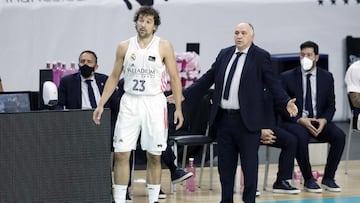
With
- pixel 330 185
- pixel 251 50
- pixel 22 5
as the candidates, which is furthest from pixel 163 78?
pixel 22 5

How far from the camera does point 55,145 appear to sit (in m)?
8.32

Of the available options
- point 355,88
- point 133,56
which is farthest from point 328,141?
point 133,56

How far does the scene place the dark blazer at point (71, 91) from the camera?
9984 millimetres

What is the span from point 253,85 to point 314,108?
2124mm

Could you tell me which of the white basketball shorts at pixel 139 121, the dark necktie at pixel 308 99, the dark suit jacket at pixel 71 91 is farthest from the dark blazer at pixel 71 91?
the dark necktie at pixel 308 99

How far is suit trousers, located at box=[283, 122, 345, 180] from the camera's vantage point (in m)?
10.5

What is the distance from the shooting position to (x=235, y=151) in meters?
9.00

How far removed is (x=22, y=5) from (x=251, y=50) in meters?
5.14

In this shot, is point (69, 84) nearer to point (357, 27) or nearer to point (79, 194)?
point (79, 194)

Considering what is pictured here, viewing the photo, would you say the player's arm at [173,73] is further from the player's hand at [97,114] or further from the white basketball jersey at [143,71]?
the player's hand at [97,114]

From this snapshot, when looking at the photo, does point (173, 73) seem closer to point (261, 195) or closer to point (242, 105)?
point (242, 105)

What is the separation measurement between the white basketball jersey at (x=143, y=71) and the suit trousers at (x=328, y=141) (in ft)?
7.72

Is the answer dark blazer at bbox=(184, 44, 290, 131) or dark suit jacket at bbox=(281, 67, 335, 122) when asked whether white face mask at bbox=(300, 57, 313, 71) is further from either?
dark blazer at bbox=(184, 44, 290, 131)

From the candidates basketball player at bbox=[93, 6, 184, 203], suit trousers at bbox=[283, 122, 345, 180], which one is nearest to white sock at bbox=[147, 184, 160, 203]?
basketball player at bbox=[93, 6, 184, 203]
